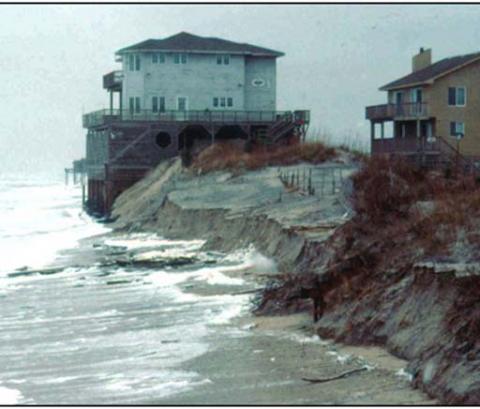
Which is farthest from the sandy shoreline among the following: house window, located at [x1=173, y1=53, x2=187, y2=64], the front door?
house window, located at [x1=173, y1=53, x2=187, y2=64]

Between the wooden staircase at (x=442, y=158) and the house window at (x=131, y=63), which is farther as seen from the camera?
the house window at (x=131, y=63)

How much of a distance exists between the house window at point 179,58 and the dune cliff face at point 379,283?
3494 centimetres

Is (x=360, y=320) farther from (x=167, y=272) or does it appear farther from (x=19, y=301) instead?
(x=167, y=272)

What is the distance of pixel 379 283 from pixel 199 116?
160 ft

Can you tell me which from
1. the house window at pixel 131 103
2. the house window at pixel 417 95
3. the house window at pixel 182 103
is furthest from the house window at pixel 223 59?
the house window at pixel 417 95

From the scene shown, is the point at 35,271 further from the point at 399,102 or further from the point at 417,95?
the point at 399,102

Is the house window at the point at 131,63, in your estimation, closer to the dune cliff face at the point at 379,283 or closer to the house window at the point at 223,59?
the house window at the point at 223,59

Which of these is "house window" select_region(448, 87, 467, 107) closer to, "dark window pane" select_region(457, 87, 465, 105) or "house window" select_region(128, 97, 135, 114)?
"dark window pane" select_region(457, 87, 465, 105)

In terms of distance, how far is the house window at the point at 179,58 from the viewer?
70188 millimetres

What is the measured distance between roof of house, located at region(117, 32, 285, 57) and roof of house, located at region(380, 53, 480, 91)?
1350 cm

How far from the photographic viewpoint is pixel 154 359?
17734 millimetres

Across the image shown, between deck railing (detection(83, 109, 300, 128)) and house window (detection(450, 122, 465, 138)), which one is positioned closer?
house window (detection(450, 122, 465, 138))

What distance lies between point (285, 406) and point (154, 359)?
4.15 meters

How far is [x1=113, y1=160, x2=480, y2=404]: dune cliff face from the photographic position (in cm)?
1452
